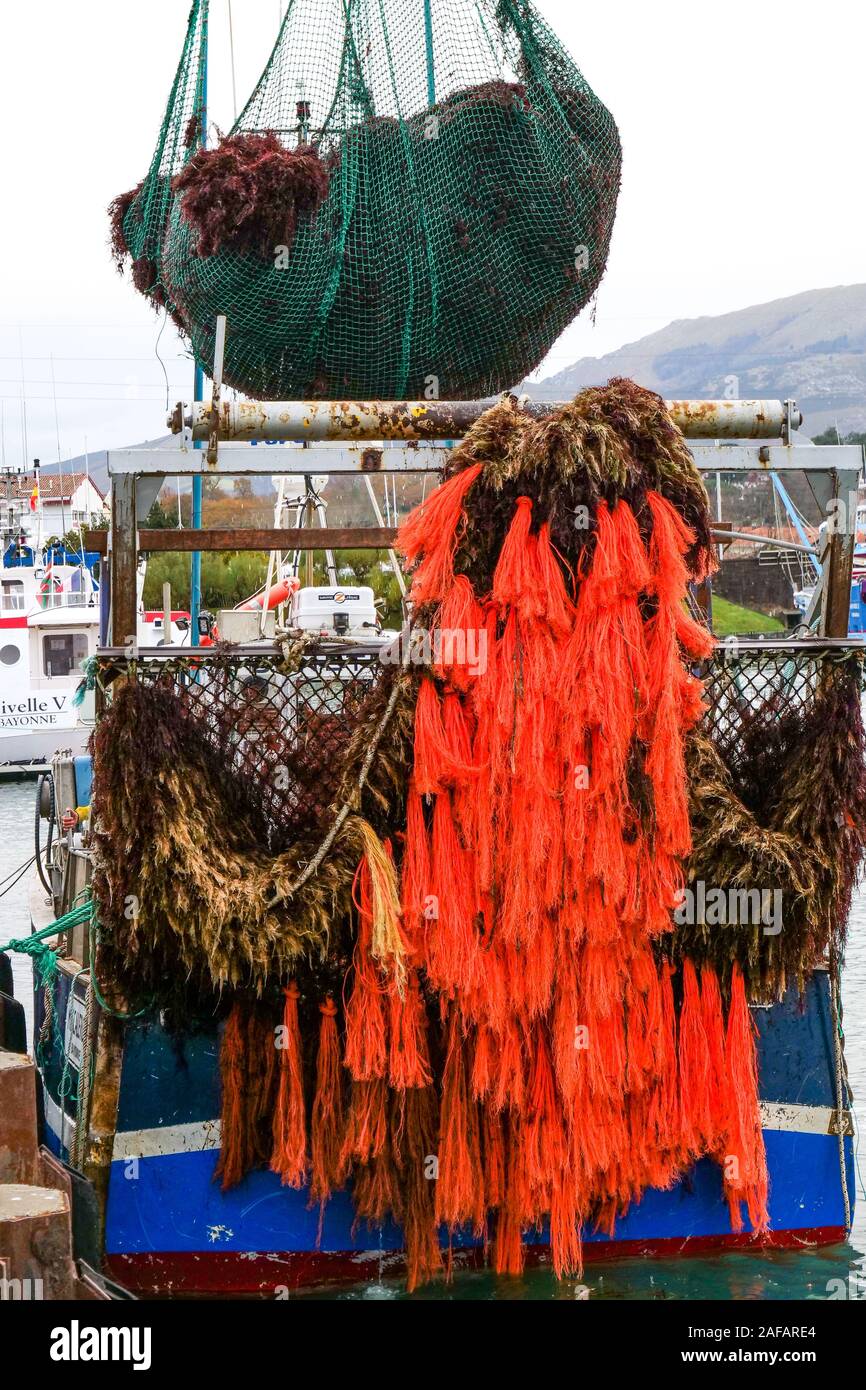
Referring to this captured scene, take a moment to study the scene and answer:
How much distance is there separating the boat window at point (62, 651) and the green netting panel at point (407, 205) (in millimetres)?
28668

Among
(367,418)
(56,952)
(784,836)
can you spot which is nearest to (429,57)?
(367,418)

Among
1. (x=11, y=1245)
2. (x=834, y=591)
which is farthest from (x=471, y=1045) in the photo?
(x=834, y=591)

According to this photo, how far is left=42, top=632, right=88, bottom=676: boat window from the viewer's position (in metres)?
37.4

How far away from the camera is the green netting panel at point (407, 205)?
341 inches

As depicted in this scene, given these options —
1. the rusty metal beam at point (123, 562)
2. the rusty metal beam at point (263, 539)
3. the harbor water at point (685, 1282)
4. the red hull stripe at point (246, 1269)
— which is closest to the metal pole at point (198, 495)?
the rusty metal beam at point (263, 539)

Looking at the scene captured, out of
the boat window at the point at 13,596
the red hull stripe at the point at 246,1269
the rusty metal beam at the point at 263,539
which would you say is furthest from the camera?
the boat window at the point at 13,596

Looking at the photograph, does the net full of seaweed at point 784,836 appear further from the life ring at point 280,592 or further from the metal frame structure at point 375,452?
the life ring at point 280,592

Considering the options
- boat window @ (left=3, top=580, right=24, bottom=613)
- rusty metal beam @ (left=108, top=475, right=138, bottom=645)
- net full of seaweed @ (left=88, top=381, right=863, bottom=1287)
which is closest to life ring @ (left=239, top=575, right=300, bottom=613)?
rusty metal beam @ (left=108, top=475, right=138, bottom=645)

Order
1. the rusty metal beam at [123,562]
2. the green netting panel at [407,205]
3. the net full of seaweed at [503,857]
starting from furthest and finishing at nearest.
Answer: the green netting panel at [407,205] → the rusty metal beam at [123,562] → the net full of seaweed at [503,857]

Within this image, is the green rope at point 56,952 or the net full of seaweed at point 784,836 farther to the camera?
the green rope at point 56,952

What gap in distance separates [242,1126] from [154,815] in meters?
1.51

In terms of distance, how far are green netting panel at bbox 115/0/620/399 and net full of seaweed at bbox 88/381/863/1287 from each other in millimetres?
2732

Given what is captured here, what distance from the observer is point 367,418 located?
7.00 meters

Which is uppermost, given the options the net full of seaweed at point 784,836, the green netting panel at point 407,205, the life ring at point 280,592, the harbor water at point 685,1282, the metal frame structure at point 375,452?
the green netting panel at point 407,205
